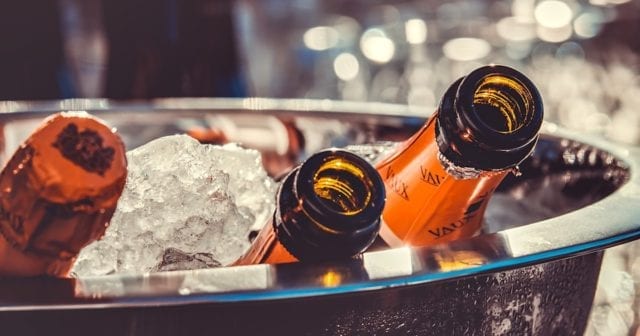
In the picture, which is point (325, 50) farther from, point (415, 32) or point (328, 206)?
point (328, 206)

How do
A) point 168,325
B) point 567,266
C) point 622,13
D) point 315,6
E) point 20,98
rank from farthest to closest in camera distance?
point 315,6 → point 622,13 → point 20,98 → point 567,266 → point 168,325

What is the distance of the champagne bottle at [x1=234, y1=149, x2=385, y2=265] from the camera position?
49cm

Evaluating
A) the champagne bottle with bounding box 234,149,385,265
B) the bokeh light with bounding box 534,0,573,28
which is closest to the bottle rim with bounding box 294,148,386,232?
the champagne bottle with bounding box 234,149,385,265

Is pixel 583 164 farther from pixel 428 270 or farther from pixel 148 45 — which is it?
pixel 148 45

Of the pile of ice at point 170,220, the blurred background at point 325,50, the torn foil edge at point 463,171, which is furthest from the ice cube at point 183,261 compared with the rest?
the blurred background at point 325,50

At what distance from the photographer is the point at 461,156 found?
60 centimetres

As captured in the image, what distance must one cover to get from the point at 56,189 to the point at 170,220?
0.63ft

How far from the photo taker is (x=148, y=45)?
1405 millimetres

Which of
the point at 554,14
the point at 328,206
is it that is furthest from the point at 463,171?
the point at 554,14

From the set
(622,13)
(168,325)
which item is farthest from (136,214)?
(622,13)

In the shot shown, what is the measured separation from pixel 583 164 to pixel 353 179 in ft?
1.16

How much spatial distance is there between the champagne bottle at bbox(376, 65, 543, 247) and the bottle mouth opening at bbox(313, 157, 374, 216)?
89mm

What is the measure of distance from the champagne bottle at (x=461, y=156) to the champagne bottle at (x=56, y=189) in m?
0.27

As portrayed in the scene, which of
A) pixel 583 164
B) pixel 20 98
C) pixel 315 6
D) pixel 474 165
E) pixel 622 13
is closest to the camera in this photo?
pixel 474 165
